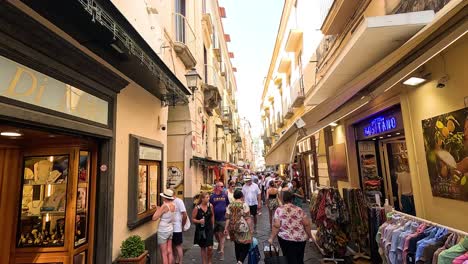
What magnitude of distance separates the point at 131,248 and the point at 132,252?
7cm

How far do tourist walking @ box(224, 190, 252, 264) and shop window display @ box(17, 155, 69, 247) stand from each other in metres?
2.86

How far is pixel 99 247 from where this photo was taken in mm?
4441

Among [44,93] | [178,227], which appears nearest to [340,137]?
→ [178,227]

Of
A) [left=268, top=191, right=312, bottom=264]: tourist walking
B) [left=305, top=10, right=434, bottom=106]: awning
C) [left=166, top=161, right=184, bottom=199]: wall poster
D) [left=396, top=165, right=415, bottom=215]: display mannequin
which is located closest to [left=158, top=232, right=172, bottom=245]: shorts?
[left=268, top=191, right=312, bottom=264]: tourist walking

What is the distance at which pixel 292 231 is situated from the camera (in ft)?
15.3

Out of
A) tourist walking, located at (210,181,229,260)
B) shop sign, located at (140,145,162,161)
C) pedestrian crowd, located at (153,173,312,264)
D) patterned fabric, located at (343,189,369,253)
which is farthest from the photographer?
tourist walking, located at (210,181,229,260)

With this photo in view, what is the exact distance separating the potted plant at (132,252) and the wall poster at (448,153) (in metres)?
4.86

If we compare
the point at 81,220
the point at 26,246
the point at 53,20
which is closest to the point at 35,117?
the point at 53,20

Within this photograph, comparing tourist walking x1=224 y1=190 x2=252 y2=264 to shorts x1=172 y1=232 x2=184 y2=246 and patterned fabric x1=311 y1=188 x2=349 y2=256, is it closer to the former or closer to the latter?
shorts x1=172 y1=232 x2=184 y2=246

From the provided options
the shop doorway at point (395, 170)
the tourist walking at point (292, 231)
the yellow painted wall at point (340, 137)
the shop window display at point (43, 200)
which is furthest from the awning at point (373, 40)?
the shop window display at point (43, 200)

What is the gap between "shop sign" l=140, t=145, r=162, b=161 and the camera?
5984 mm

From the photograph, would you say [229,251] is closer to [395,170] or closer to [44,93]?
[395,170]

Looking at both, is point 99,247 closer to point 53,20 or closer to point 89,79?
point 89,79

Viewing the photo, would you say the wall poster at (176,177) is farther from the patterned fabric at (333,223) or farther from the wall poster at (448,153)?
the wall poster at (448,153)
